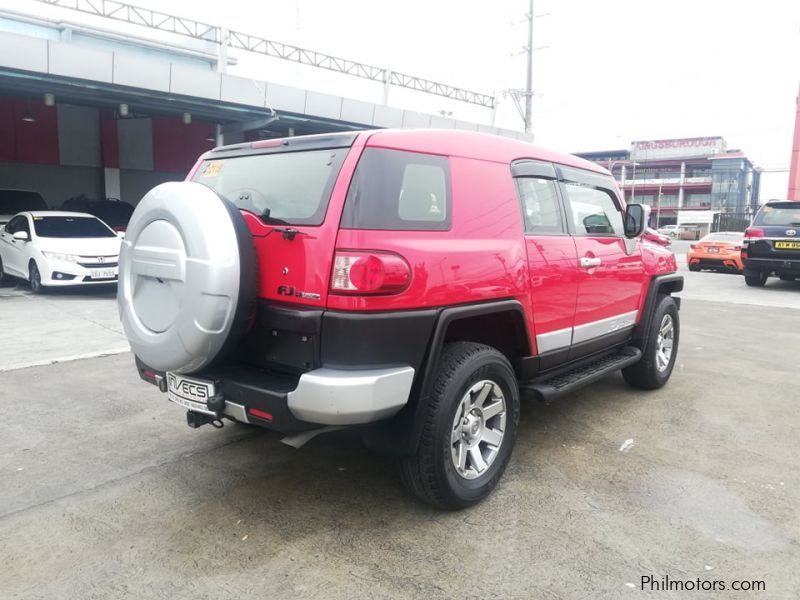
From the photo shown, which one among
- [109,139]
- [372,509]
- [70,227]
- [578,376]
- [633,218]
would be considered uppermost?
[109,139]

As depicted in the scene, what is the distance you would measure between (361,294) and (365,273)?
0.09 m

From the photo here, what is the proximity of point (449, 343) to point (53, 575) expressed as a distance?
201 cm

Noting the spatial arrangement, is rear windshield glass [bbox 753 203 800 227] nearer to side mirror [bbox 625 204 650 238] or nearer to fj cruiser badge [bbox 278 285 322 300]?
side mirror [bbox 625 204 650 238]

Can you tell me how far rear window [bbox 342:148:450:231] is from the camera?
270cm

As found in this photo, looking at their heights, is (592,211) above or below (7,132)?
below

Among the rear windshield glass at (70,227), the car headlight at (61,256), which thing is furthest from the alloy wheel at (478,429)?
the rear windshield glass at (70,227)

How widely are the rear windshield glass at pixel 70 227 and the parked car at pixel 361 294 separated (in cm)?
857

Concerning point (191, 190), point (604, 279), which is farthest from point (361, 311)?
point (604, 279)

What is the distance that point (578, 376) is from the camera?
13.1ft

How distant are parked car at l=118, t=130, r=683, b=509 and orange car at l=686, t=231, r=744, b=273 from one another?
15834 mm

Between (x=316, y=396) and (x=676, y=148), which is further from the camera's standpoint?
(x=676, y=148)

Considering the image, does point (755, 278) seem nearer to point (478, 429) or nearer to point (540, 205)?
point (540, 205)

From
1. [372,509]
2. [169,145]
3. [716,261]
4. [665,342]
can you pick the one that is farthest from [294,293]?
[169,145]

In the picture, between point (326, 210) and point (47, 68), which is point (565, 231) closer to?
point (326, 210)
